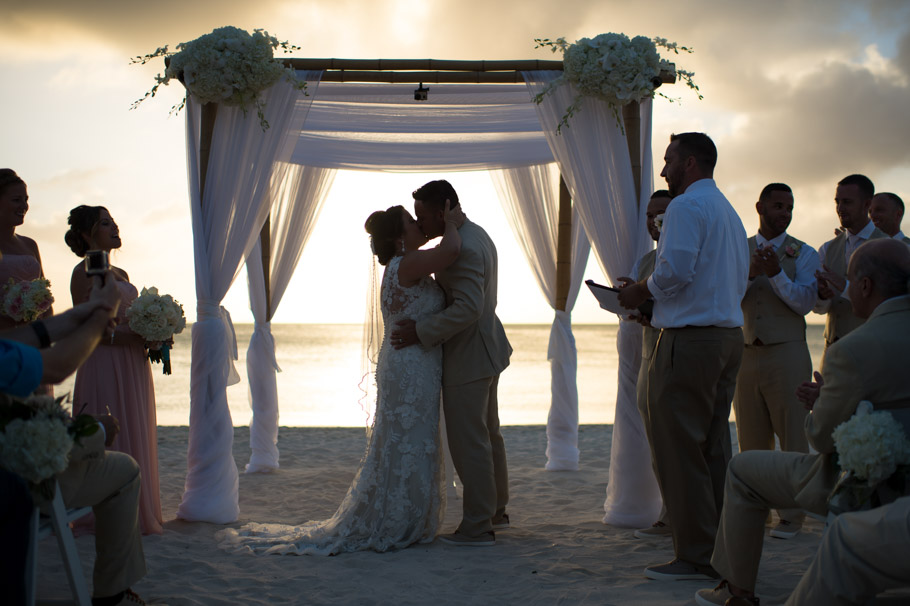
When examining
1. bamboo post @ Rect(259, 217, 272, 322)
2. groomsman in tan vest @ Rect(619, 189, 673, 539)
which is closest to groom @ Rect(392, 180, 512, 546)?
groomsman in tan vest @ Rect(619, 189, 673, 539)

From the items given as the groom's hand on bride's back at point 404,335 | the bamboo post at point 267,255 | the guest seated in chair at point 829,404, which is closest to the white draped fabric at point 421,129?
the bamboo post at point 267,255

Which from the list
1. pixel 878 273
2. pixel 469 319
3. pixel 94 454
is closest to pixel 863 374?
pixel 878 273

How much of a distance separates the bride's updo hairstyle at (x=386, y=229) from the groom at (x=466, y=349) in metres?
0.20

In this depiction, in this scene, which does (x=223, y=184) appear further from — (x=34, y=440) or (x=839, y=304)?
(x=839, y=304)

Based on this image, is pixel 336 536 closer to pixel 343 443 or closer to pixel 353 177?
pixel 343 443

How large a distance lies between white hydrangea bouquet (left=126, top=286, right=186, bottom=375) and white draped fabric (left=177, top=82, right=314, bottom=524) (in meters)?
0.43

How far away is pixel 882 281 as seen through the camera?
2.69m

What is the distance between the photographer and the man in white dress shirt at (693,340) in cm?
354

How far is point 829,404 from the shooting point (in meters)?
2.65

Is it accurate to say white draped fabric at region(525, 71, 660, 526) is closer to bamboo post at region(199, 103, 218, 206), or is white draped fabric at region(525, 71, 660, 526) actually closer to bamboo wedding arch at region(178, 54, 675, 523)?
bamboo wedding arch at region(178, 54, 675, 523)

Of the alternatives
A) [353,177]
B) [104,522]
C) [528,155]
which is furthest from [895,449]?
[353,177]

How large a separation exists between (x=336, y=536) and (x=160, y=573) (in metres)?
0.92

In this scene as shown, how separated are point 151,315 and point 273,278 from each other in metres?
2.68

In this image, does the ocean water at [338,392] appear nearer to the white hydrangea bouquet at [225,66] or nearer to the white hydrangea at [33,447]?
the white hydrangea bouquet at [225,66]
